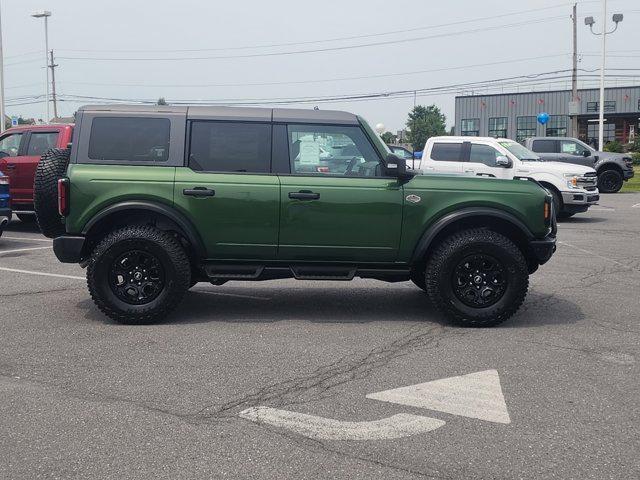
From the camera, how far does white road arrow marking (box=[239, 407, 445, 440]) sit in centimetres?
430

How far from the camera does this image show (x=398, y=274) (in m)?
7.12

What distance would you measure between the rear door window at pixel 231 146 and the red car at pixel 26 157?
827 cm

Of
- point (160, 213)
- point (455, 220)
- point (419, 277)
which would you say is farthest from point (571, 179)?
point (160, 213)

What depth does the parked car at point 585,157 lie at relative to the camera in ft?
77.3

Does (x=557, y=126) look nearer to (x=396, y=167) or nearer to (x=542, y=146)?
(x=542, y=146)

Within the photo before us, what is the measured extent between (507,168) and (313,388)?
1221cm

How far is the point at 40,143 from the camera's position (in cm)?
1470

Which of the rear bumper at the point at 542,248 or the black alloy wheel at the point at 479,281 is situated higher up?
the rear bumper at the point at 542,248

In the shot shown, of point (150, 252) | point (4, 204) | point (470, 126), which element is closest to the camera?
point (150, 252)

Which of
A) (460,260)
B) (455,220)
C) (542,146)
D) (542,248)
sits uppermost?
(542,146)

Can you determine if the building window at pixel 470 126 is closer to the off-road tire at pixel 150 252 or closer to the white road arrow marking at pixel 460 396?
the off-road tire at pixel 150 252

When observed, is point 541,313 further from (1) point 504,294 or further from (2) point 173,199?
(2) point 173,199

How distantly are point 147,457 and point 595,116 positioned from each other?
238 ft

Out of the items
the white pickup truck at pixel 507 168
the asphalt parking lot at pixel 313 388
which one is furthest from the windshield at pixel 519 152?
the asphalt parking lot at pixel 313 388
